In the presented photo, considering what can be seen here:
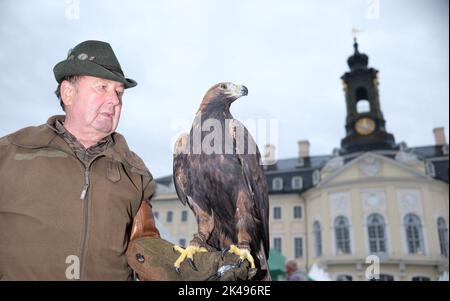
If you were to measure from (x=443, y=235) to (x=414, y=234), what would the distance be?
2.40m

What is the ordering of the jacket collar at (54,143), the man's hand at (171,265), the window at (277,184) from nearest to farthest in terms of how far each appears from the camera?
the man's hand at (171,265), the jacket collar at (54,143), the window at (277,184)

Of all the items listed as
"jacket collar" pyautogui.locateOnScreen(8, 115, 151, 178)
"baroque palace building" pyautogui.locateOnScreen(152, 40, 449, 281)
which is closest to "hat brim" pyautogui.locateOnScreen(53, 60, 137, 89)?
"jacket collar" pyautogui.locateOnScreen(8, 115, 151, 178)

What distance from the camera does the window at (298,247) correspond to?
1181 inches

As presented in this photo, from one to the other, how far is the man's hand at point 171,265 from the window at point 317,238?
90.8 ft

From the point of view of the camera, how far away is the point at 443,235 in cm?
2578

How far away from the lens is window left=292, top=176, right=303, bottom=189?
3219 cm

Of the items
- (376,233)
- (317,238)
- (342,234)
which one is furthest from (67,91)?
(317,238)

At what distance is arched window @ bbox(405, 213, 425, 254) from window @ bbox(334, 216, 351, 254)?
161 inches

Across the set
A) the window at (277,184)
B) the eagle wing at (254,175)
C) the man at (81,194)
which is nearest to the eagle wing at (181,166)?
the man at (81,194)

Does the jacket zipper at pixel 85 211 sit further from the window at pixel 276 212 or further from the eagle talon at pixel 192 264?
the window at pixel 276 212

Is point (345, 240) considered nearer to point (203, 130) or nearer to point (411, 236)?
point (411, 236)
